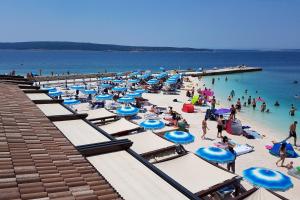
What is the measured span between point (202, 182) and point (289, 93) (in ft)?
127

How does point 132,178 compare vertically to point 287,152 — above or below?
above

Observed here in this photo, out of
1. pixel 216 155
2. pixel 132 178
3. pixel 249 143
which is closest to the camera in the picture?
pixel 132 178

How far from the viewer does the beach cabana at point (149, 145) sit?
11.5 meters

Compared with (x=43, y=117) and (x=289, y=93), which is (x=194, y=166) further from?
(x=289, y=93)

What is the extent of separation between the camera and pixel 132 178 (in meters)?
5.57

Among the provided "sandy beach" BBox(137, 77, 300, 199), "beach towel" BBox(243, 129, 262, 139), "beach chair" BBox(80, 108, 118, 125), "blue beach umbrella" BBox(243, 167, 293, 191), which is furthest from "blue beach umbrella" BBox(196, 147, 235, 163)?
"beach chair" BBox(80, 108, 118, 125)

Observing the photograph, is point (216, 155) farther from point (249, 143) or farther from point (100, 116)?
point (100, 116)

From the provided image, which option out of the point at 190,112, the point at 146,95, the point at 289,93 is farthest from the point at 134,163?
the point at 289,93

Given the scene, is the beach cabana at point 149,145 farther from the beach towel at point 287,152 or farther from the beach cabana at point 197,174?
the beach towel at point 287,152

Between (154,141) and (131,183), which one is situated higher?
(131,183)

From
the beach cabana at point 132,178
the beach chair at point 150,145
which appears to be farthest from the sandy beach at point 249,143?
the beach cabana at point 132,178

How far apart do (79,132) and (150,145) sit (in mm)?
4313

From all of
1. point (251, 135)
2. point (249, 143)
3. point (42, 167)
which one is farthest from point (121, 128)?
point (42, 167)

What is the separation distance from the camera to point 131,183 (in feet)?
17.7
